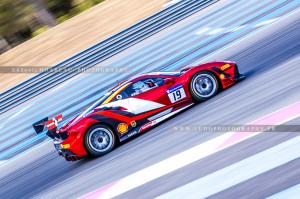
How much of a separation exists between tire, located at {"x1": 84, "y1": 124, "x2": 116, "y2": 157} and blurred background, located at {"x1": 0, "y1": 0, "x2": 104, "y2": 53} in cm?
1644

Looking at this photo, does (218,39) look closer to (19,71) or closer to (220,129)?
(220,129)

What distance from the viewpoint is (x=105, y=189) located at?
7.66 meters

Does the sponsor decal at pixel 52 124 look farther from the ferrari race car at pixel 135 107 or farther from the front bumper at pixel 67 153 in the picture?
the front bumper at pixel 67 153

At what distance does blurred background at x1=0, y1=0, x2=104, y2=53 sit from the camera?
2538cm

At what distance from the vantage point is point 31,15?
25.7 m

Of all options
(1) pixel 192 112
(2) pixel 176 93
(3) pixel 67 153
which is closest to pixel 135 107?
(2) pixel 176 93

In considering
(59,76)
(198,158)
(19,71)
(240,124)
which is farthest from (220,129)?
(19,71)

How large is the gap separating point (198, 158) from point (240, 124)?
977 millimetres

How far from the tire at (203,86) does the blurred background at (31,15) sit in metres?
16.5

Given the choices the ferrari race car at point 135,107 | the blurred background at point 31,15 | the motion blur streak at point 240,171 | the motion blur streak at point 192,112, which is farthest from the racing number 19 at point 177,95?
the blurred background at point 31,15

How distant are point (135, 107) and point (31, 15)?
58.0 feet

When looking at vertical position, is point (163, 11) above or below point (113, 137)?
above

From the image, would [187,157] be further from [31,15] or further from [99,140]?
[31,15]

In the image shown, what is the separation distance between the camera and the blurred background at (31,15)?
83.3ft
